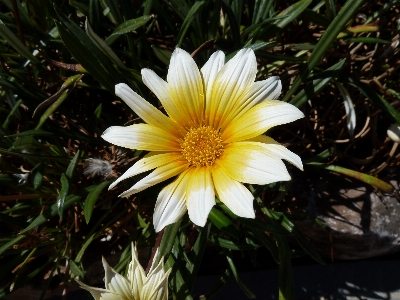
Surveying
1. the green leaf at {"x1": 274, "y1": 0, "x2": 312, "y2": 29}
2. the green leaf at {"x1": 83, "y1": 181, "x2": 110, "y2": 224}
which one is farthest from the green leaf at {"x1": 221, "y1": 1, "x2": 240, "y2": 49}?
the green leaf at {"x1": 83, "y1": 181, "x2": 110, "y2": 224}

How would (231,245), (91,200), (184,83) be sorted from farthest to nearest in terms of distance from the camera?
(231,245)
(91,200)
(184,83)

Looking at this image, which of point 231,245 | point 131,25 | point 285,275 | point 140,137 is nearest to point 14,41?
point 131,25

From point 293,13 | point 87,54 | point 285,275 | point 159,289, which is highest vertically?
point 293,13

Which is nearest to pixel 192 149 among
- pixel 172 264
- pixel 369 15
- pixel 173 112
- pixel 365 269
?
pixel 173 112

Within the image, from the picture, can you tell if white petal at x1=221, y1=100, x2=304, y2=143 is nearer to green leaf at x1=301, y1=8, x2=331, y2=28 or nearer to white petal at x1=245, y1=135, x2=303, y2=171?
white petal at x1=245, y1=135, x2=303, y2=171

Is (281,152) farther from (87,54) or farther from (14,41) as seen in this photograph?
(14,41)

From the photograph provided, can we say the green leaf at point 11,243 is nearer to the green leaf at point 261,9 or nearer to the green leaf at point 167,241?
the green leaf at point 167,241
